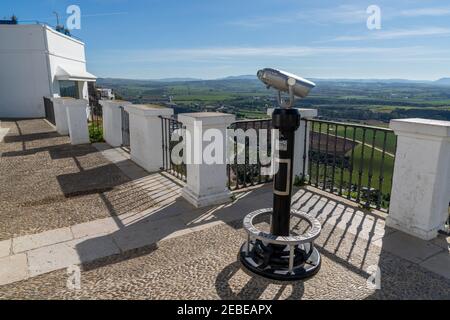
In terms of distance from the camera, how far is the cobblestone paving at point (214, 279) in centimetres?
254

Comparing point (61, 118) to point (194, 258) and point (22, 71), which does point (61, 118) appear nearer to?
point (22, 71)

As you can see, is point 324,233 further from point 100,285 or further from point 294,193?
point 100,285

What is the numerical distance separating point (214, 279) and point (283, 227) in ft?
2.75

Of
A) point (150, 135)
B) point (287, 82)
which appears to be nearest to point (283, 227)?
point (287, 82)

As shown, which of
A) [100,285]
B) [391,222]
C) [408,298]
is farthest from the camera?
[391,222]

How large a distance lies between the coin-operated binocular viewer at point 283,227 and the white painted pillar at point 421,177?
55.5 inches

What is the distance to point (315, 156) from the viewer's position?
5754mm

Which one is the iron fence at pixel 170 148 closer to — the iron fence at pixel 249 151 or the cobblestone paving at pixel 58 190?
the cobblestone paving at pixel 58 190

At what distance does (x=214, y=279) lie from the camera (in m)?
2.75

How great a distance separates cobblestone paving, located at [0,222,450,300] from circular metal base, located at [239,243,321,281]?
64mm

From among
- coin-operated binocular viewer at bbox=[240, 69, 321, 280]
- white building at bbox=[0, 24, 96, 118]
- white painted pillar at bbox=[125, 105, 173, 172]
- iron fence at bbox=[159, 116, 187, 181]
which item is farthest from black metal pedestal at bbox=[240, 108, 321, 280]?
white building at bbox=[0, 24, 96, 118]
